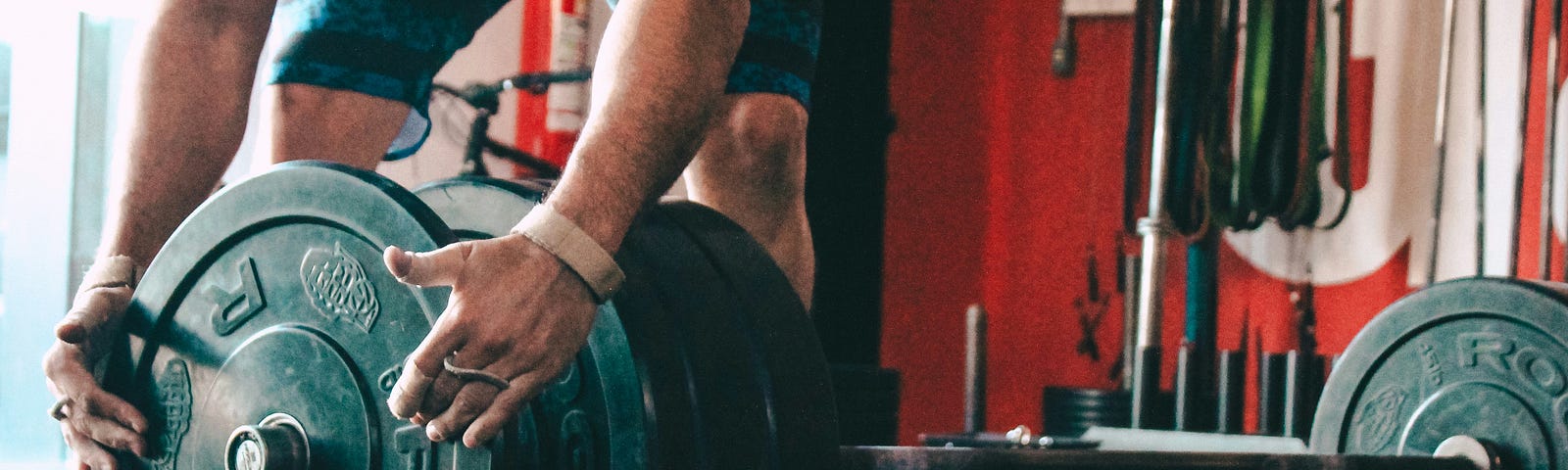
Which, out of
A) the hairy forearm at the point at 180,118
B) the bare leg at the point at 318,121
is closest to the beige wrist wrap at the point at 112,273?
the hairy forearm at the point at 180,118

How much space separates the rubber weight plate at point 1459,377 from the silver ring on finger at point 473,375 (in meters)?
1.35

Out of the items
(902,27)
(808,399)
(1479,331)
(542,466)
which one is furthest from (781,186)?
(902,27)

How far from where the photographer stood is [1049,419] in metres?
3.14

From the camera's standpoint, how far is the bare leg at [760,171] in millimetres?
1550

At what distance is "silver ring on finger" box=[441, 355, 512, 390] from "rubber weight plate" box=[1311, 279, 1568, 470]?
4.41ft

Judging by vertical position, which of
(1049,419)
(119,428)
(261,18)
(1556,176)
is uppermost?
(261,18)

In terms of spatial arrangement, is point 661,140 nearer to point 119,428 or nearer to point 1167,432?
point 119,428

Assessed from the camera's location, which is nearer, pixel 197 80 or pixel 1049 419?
pixel 197 80

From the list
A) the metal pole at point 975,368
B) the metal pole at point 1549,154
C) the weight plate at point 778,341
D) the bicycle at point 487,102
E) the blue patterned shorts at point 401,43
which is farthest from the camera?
the bicycle at point 487,102

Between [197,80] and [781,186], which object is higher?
[197,80]

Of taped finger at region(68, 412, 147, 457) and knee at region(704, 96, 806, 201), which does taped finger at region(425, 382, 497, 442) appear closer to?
taped finger at region(68, 412, 147, 457)

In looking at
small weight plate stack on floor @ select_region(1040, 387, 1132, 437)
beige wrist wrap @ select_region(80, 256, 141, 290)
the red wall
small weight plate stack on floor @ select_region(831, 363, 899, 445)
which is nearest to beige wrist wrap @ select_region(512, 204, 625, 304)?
beige wrist wrap @ select_region(80, 256, 141, 290)

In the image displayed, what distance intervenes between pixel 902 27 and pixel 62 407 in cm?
306

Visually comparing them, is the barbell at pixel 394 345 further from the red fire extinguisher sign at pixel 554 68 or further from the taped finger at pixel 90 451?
the red fire extinguisher sign at pixel 554 68
